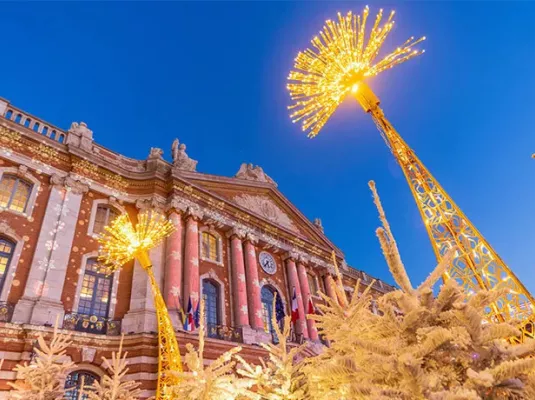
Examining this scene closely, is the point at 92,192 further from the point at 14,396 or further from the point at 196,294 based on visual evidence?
the point at 14,396

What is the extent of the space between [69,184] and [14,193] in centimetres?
220

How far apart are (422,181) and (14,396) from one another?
38.7 ft

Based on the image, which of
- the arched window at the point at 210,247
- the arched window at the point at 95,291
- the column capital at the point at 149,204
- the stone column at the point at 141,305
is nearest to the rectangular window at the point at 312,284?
the arched window at the point at 210,247

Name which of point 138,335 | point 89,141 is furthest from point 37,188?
point 138,335

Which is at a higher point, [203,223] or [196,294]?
[203,223]

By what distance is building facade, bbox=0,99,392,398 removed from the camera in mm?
13289

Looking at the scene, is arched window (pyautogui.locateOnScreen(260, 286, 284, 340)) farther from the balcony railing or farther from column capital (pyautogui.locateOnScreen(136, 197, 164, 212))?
the balcony railing

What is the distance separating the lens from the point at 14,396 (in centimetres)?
893

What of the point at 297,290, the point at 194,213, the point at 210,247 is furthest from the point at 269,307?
the point at 194,213

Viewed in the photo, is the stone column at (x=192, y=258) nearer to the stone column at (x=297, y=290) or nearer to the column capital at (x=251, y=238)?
the column capital at (x=251, y=238)

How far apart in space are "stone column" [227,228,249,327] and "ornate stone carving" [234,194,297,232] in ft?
8.47

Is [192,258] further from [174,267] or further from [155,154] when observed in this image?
[155,154]

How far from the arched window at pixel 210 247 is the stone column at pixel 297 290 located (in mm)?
5699

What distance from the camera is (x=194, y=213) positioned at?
1973cm
